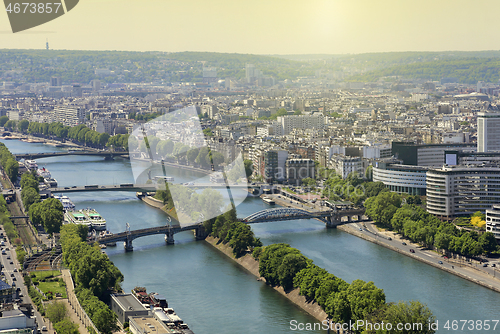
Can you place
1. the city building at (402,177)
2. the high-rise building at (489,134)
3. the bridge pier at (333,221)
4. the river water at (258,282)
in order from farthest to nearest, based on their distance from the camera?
the high-rise building at (489,134)
the city building at (402,177)
the bridge pier at (333,221)
the river water at (258,282)

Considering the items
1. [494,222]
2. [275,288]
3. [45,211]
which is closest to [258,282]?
[275,288]

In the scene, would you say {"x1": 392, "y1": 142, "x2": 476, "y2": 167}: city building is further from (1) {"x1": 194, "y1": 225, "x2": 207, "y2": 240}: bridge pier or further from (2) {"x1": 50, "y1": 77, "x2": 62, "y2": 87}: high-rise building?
(2) {"x1": 50, "y1": 77, "x2": 62, "y2": 87}: high-rise building

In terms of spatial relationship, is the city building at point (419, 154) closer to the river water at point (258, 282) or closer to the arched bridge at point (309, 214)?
the arched bridge at point (309, 214)

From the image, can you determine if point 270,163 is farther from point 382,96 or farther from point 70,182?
point 382,96

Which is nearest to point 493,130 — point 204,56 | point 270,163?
point 270,163

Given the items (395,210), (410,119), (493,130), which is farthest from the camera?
(410,119)

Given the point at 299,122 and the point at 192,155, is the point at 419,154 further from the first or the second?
the point at 299,122

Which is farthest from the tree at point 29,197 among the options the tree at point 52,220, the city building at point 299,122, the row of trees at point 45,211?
the city building at point 299,122
